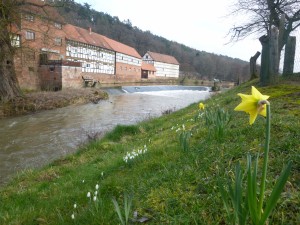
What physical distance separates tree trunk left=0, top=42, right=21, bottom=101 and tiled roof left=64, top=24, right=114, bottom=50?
860 inches

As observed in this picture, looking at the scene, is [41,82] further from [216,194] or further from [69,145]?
[216,194]

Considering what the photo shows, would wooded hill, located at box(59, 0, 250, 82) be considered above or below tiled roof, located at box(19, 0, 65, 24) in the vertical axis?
above

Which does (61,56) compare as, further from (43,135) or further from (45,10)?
(43,135)

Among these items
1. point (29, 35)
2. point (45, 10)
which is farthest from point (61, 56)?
point (45, 10)

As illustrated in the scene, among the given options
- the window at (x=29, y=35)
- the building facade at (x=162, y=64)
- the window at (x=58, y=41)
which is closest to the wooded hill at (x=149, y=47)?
the building facade at (x=162, y=64)

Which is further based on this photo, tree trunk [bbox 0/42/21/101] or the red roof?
the red roof

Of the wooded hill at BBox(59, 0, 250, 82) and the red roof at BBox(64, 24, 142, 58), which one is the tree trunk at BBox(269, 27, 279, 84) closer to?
the red roof at BBox(64, 24, 142, 58)

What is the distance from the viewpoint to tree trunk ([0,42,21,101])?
15.2 metres

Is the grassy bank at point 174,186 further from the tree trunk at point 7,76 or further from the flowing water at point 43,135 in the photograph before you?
the tree trunk at point 7,76

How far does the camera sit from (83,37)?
42.0m

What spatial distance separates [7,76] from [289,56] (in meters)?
16.4

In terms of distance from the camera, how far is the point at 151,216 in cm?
210

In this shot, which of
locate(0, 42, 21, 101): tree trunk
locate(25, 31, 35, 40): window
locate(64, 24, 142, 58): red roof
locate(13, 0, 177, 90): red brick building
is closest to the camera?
locate(0, 42, 21, 101): tree trunk

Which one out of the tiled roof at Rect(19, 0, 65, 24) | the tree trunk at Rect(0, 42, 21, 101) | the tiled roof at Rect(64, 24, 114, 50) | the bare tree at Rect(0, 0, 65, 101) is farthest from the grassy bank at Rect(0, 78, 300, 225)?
the tiled roof at Rect(64, 24, 114, 50)
